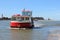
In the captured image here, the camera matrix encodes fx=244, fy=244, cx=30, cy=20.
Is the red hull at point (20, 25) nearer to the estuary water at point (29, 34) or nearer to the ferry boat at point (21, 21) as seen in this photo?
the ferry boat at point (21, 21)

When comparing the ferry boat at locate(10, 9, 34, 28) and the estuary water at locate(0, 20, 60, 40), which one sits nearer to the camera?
the estuary water at locate(0, 20, 60, 40)

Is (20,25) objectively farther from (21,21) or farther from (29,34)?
(29,34)

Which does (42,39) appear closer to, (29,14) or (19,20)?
(19,20)

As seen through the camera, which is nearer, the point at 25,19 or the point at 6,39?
the point at 6,39

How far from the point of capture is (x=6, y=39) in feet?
Result: 80.1

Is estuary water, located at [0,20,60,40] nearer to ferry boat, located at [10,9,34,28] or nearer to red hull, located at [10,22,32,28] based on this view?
red hull, located at [10,22,32,28]

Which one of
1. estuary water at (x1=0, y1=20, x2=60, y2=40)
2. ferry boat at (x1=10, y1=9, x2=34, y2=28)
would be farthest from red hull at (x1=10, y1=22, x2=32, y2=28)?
estuary water at (x1=0, y1=20, x2=60, y2=40)

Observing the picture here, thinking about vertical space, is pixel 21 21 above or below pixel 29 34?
above

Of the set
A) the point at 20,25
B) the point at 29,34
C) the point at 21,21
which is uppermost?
the point at 21,21

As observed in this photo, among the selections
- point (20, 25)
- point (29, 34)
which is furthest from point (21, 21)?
Result: point (29, 34)

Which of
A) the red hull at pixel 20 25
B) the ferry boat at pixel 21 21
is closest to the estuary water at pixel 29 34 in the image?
the red hull at pixel 20 25

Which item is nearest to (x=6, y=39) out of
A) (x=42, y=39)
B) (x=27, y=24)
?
(x=42, y=39)

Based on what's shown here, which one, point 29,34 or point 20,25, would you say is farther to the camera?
point 20,25

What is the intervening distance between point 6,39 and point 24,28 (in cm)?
1690
